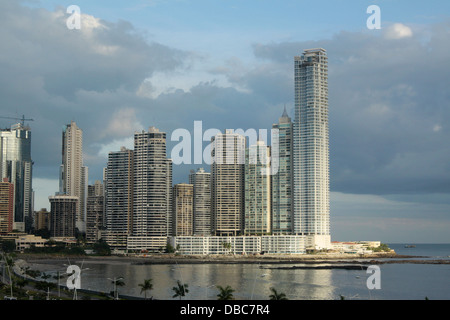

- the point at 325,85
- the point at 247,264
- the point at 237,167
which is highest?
the point at 325,85

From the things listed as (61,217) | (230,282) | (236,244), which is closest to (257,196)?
(236,244)

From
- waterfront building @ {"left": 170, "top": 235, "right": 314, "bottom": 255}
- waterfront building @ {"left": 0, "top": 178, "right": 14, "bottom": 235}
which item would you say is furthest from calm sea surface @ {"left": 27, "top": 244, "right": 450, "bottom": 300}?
waterfront building @ {"left": 0, "top": 178, "right": 14, "bottom": 235}

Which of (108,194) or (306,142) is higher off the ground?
(306,142)

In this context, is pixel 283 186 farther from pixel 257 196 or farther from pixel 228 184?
pixel 228 184

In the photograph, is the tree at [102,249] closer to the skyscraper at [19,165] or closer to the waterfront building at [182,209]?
the waterfront building at [182,209]

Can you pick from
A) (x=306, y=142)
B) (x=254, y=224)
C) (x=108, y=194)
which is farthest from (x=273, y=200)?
(x=108, y=194)
